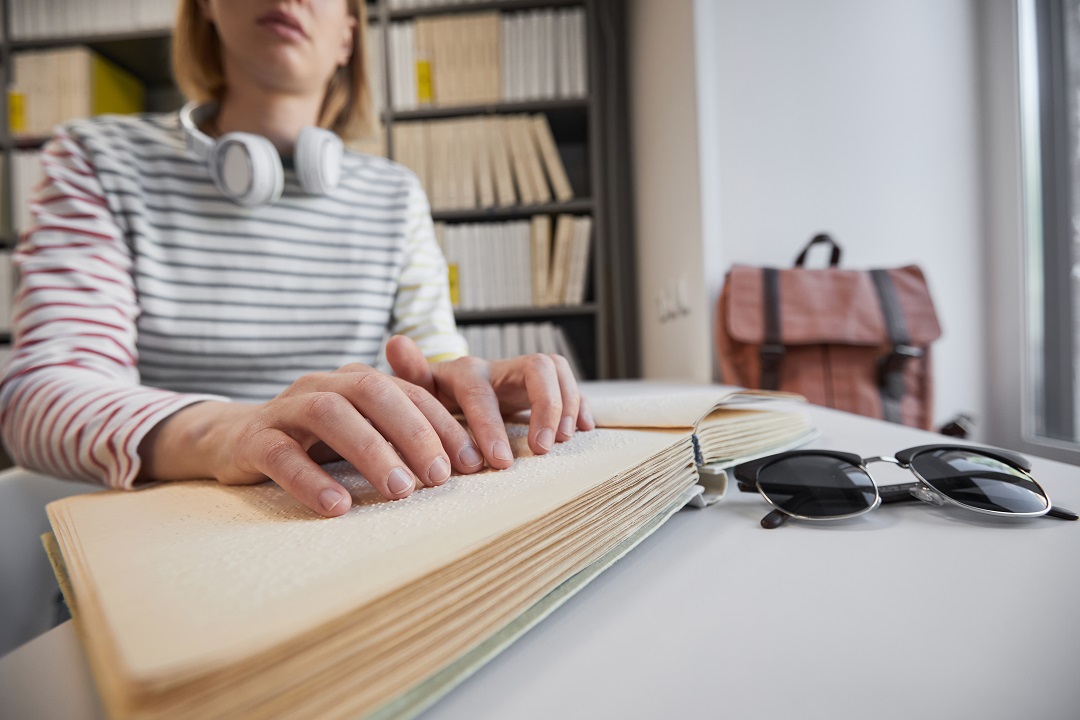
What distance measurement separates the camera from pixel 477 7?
2.23m

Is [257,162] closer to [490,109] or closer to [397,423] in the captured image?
[397,423]

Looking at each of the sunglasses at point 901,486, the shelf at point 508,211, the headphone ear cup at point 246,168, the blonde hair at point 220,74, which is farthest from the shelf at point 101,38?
the sunglasses at point 901,486

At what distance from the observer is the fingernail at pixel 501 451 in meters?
0.39

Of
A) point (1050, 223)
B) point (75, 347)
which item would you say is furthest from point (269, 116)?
point (1050, 223)

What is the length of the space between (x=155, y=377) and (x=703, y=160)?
128cm

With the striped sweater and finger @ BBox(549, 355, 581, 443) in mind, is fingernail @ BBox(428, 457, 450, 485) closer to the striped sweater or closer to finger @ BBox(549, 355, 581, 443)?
finger @ BBox(549, 355, 581, 443)

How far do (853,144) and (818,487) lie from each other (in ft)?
4.72

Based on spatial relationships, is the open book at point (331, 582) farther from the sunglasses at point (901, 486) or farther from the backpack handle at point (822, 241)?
the backpack handle at point (822, 241)

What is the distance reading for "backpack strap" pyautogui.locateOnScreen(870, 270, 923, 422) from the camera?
52.7 inches

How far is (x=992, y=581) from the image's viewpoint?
1.00 ft

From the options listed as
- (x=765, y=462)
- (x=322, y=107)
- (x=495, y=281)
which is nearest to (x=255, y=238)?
(x=322, y=107)

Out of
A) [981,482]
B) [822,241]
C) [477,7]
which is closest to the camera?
[981,482]

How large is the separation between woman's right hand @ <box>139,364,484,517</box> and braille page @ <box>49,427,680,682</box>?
0.04ft

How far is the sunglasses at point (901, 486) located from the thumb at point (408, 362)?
0.26 metres
